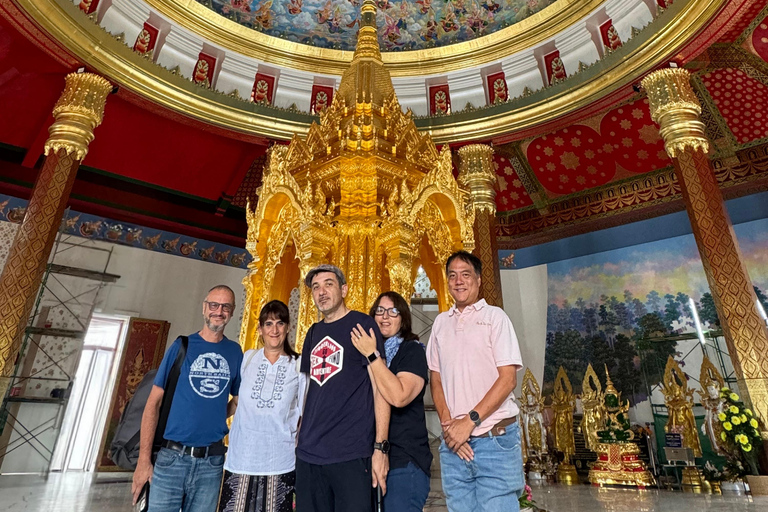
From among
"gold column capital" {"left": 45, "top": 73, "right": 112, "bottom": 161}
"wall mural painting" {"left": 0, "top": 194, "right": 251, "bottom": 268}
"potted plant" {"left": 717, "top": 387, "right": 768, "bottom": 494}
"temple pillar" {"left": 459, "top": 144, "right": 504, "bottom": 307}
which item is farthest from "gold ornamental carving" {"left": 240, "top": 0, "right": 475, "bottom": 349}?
"wall mural painting" {"left": 0, "top": 194, "right": 251, "bottom": 268}

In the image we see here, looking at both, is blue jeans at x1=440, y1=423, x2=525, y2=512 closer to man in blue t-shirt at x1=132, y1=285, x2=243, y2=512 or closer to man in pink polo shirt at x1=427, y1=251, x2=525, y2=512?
man in pink polo shirt at x1=427, y1=251, x2=525, y2=512

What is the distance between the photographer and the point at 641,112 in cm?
784

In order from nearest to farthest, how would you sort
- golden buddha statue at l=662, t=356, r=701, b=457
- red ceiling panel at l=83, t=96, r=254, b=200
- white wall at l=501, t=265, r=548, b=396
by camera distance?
golden buddha statue at l=662, t=356, r=701, b=457 < red ceiling panel at l=83, t=96, r=254, b=200 < white wall at l=501, t=265, r=548, b=396

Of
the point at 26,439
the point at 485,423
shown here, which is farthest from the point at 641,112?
the point at 26,439

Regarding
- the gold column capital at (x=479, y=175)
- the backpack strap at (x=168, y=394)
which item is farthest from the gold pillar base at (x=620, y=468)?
the backpack strap at (x=168, y=394)

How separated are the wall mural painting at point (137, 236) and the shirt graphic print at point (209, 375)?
7.36m

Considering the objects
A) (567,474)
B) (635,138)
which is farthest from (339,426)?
(635,138)

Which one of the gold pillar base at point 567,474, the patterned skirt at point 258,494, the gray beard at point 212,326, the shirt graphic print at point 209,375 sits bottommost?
the gold pillar base at point 567,474

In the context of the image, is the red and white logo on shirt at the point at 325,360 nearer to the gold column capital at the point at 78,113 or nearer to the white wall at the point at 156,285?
the gold column capital at the point at 78,113

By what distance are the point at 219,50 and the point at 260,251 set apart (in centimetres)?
596

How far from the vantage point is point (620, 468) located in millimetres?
6633

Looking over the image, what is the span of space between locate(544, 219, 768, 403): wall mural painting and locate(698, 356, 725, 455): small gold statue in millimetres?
1329

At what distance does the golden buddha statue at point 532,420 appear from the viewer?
761 cm

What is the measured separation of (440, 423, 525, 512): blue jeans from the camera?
163cm
